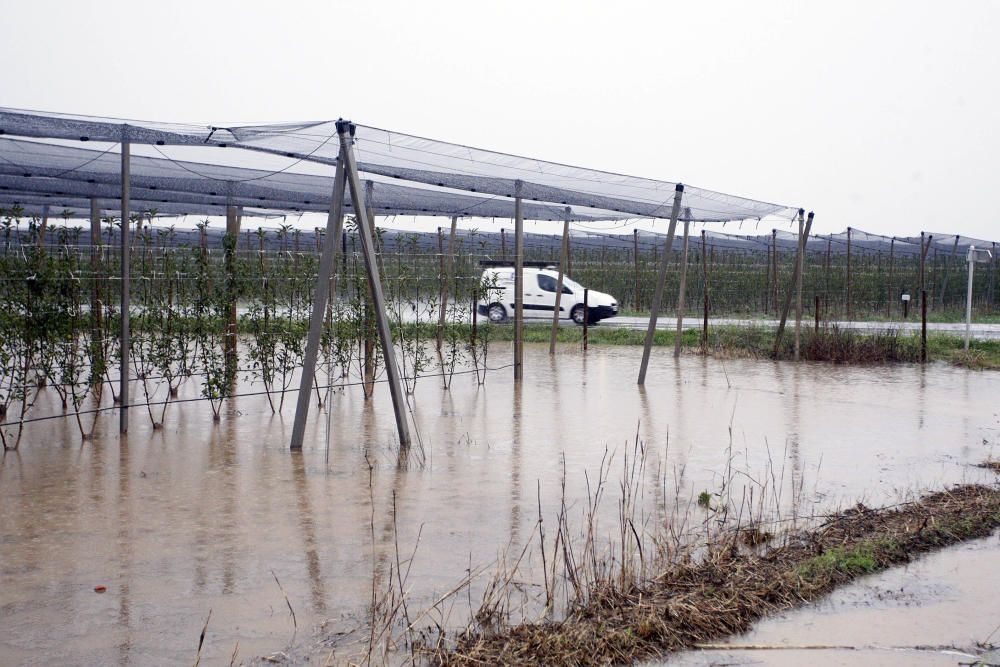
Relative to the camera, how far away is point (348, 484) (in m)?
7.33

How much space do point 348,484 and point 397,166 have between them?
152 inches

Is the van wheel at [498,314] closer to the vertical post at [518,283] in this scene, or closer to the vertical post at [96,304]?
the vertical post at [518,283]

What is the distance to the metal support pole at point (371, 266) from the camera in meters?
8.03

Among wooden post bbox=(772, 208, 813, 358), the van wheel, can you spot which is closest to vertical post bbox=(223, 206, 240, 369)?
wooden post bbox=(772, 208, 813, 358)

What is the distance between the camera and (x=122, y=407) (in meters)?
9.08

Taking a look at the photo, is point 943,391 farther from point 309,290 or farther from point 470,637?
point 470,637

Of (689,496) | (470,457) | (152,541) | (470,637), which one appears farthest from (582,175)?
(470,637)

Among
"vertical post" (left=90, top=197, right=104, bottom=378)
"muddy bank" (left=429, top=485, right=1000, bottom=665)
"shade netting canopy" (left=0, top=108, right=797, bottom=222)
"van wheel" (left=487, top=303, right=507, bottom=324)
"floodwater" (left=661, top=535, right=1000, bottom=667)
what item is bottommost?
"floodwater" (left=661, top=535, right=1000, bottom=667)

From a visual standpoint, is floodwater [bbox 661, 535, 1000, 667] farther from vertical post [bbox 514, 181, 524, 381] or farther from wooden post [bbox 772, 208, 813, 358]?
wooden post [bbox 772, 208, 813, 358]

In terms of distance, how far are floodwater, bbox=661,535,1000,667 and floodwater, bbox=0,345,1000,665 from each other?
1.31 metres

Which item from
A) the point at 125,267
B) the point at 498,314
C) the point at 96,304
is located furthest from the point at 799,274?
the point at 125,267

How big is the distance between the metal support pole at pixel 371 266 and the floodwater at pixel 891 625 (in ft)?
14.2

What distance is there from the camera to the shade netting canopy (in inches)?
316

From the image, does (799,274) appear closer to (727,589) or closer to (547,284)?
(547,284)
